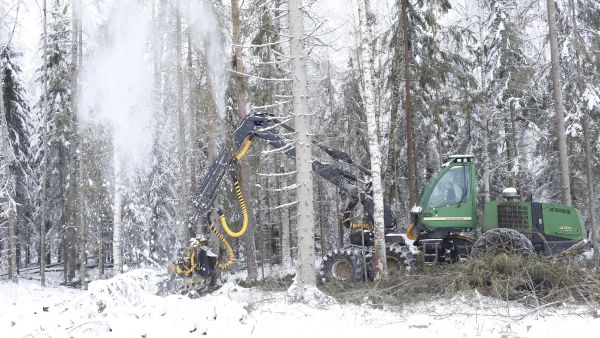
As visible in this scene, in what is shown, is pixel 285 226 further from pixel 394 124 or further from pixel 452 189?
pixel 452 189

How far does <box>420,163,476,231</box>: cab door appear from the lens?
→ 447 inches

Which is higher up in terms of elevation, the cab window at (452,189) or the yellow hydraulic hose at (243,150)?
the yellow hydraulic hose at (243,150)

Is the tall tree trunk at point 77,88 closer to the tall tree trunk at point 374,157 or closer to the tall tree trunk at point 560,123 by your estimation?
the tall tree trunk at point 374,157

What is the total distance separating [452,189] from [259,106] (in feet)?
16.7

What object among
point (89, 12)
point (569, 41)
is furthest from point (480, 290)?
point (89, 12)

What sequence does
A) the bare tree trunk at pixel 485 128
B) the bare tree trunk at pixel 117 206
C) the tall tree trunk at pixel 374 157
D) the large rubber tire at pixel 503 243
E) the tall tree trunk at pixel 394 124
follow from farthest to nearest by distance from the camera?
the bare tree trunk at pixel 485 128 → the bare tree trunk at pixel 117 206 → the tall tree trunk at pixel 394 124 → the tall tree trunk at pixel 374 157 → the large rubber tire at pixel 503 243

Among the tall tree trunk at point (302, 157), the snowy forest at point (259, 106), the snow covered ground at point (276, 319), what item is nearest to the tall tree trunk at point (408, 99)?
the snowy forest at point (259, 106)

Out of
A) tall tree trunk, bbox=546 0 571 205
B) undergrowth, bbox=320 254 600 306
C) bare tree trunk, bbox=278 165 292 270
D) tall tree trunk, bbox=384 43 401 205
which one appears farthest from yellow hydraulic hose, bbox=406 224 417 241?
bare tree trunk, bbox=278 165 292 270

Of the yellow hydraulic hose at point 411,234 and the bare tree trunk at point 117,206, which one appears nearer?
the yellow hydraulic hose at point 411,234

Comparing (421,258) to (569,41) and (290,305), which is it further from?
(569,41)

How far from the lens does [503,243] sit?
9953mm

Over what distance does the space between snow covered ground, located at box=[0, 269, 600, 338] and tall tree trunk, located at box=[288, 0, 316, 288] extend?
117cm

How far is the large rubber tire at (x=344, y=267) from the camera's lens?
11133 millimetres

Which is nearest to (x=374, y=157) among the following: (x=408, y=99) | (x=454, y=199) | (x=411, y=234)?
(x=454, y=199)
